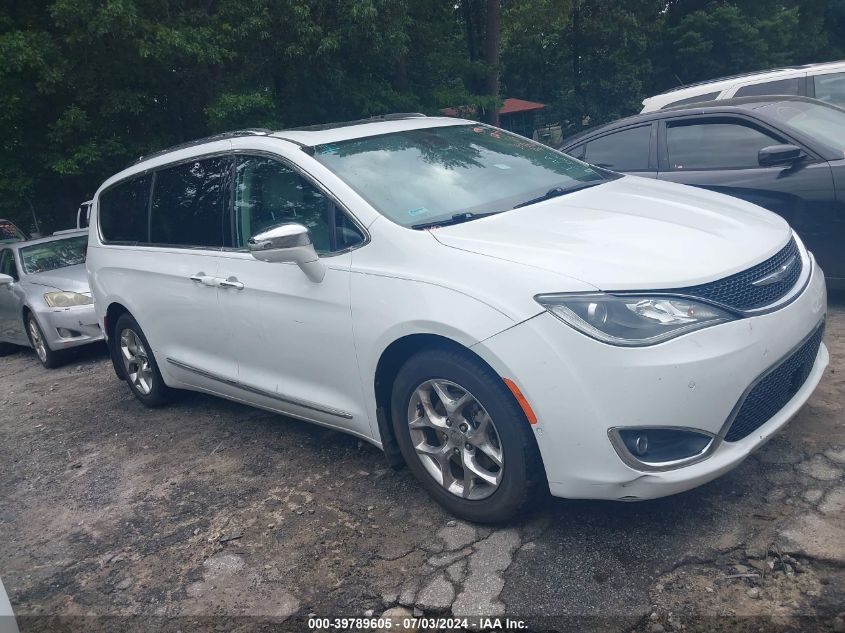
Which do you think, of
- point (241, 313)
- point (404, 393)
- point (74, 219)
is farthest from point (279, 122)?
point (404, 393)

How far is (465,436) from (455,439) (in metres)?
0.07

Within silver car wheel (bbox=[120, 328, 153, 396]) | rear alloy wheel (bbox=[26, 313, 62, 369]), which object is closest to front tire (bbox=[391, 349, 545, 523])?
silver car wheel (bbox=[120, 328, 153, 396])

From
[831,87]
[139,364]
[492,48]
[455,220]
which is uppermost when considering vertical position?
[492,48]

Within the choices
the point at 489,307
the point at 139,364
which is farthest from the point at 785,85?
the point at 139,364

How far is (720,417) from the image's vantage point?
288 centimetres

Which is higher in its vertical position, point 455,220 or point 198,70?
point 198,70

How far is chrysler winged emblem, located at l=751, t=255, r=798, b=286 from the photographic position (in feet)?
10.3

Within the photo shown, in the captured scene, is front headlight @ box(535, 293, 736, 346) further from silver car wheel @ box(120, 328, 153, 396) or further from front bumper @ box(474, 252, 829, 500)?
silver car wheel @ box(120, 328, 153, 396)

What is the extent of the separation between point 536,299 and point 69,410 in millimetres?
4777

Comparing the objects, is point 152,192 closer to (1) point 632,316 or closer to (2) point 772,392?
(1) point 632,316

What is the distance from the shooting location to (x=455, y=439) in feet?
10.9

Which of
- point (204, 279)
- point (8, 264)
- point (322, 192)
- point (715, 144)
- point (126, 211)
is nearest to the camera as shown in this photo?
point (322, 192)

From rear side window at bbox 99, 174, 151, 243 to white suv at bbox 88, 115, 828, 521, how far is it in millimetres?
576

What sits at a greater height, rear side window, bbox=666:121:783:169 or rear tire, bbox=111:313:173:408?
rear side window, bbox=666:121:783:169
